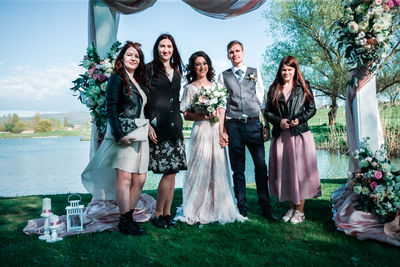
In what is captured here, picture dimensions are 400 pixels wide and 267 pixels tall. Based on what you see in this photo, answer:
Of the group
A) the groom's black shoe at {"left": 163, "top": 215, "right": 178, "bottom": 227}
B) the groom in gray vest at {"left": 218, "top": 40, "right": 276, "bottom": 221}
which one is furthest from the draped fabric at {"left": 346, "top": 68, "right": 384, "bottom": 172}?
the groom's black shoe at {"left": 163, "top": 215, "right": 178, "bottom": 227}

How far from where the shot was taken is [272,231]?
347cm

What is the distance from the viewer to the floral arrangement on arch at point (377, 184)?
316 centimetres

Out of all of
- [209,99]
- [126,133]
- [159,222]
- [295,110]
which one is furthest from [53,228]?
[295,110]

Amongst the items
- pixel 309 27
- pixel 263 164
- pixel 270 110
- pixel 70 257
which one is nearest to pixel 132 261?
pixel 70 257

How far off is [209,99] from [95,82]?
133 centimetres

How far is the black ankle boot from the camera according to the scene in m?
3.38

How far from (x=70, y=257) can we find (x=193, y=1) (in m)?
3.59

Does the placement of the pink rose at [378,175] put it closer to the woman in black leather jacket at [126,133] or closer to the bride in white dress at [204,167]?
the bride in white dress at [204,167]

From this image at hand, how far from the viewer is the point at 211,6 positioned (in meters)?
4.62

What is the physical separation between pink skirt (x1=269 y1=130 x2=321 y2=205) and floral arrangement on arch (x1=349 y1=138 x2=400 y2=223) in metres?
0.43

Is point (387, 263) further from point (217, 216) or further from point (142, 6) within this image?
point (142, 6)

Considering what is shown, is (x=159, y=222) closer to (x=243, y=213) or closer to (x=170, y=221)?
(x=170, y=221)

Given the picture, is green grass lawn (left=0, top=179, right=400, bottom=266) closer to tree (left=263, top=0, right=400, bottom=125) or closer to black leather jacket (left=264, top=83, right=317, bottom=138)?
black leather jacket (left=264, top=83, right=317, bottom=138)

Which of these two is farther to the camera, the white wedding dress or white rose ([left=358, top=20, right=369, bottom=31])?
the white wedding dress
